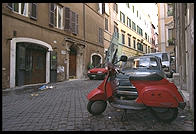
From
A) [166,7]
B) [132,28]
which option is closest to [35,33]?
[166,7]

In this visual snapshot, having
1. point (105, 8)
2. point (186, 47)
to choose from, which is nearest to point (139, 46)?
point (105, 8)

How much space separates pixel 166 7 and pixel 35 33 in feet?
62.9

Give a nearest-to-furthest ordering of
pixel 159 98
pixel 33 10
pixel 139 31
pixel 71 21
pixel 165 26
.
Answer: pixel 159 98, pixel 33 10, pixel 71 21, pixel 165 26, pixel 139 31

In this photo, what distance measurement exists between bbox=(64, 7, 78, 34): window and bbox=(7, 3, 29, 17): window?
157 inches

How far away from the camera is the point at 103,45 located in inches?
820

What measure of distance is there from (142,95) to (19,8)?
31.3 ft

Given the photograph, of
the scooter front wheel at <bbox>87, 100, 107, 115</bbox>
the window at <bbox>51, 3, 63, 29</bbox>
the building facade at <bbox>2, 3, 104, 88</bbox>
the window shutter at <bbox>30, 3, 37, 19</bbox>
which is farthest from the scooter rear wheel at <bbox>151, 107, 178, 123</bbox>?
the window at <bbox>51, 3, 63, 29</bbox>

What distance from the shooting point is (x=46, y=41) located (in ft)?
40.0

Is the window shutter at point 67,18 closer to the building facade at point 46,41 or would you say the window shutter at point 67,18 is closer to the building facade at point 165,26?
the building facade at point 46,41

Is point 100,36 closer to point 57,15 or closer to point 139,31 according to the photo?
point 57,15

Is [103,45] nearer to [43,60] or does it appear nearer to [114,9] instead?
[114,9]

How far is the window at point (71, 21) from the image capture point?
1444cm

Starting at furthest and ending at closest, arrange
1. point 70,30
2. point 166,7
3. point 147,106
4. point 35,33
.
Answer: point 166,7, point 70,30, point 35,33, point 147,106

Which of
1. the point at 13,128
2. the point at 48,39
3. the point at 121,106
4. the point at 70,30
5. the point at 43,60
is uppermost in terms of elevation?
the point at 70,30
